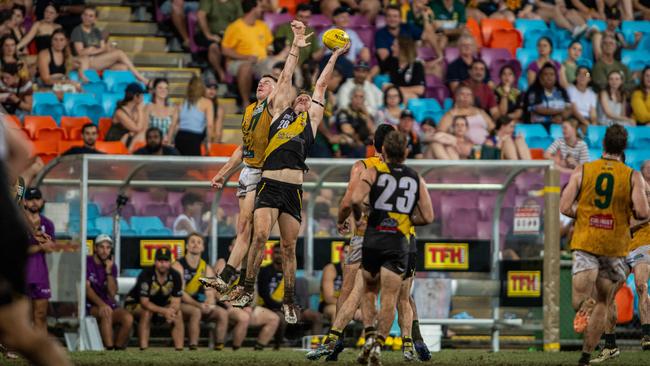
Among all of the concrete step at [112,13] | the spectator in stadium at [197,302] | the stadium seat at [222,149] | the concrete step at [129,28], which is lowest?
the spectator in stadium at [197,302]

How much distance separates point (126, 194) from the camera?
1895 centimetres

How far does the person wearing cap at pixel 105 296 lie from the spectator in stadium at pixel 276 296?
1.87 meters

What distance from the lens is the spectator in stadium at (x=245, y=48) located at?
22516mm

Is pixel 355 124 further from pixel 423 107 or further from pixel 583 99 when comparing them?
pixel 583 99

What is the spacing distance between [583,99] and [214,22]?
686cm

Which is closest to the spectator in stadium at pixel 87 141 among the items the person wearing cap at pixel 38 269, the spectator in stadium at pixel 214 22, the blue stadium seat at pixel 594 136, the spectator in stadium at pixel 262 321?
the spectator in stadium at pixel 262 321

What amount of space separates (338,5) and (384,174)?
1274cm

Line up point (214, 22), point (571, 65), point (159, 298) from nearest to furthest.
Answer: point (159, 298) < point (214, 22) < point (571, 65)

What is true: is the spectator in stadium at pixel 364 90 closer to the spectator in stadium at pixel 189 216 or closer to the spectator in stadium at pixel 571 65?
the spectator in stadium at pixel 189 216

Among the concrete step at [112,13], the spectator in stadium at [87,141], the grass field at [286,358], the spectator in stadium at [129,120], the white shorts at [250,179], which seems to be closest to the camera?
the grass field at [286,358]

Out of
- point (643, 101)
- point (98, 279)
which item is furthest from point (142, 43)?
point (643, 101)

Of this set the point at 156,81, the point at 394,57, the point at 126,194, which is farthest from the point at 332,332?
the point at 394,57

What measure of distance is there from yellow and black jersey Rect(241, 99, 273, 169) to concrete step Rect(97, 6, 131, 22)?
10388mm

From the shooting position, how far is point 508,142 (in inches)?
865
